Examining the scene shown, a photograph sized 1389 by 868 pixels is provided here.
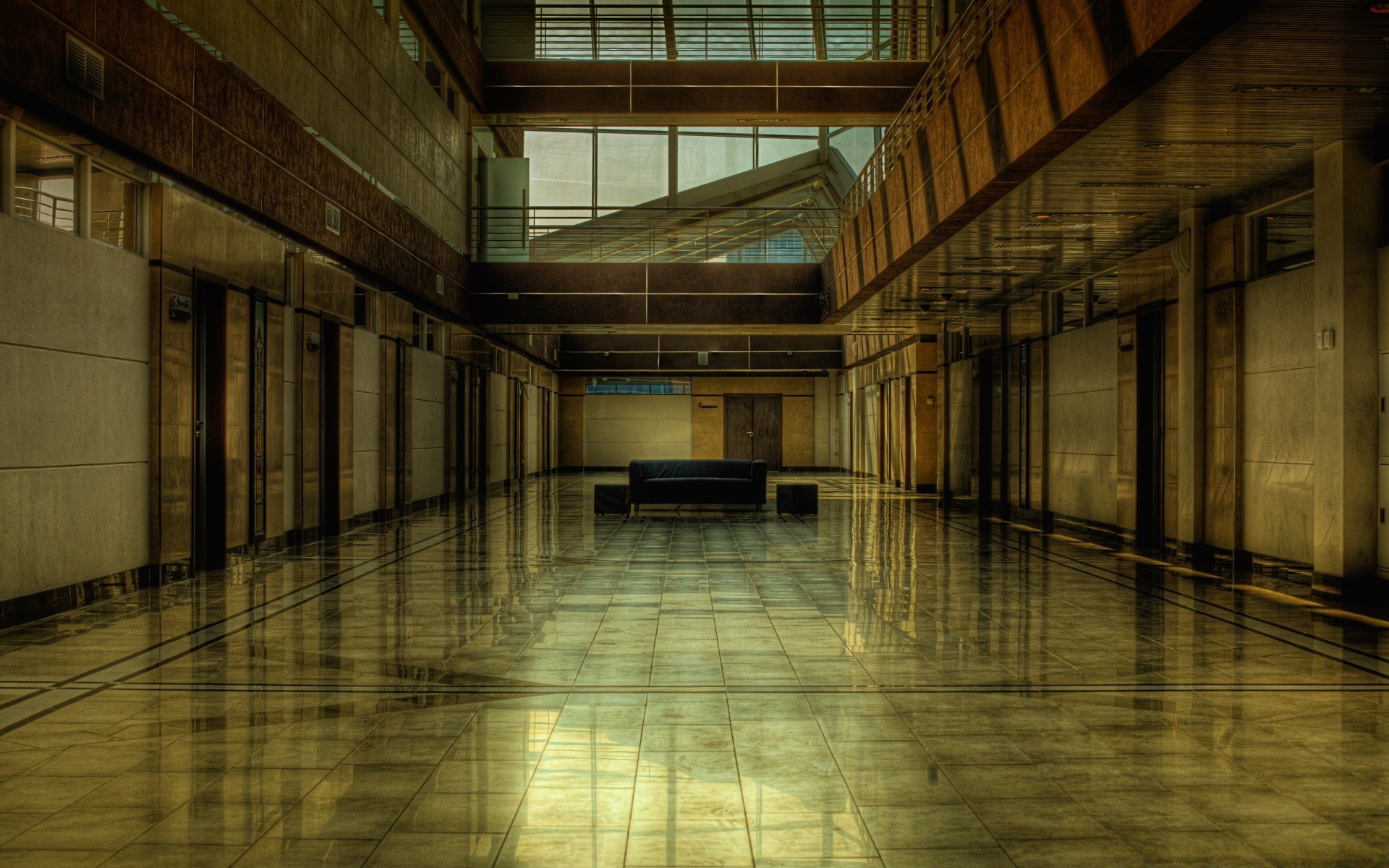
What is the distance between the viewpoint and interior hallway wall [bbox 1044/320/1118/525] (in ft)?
44.6

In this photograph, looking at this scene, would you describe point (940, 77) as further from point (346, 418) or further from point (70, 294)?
point (70, 294)

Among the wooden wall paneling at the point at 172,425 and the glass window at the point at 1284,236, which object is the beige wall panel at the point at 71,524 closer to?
the wooden wall paneling at the point at 172,425

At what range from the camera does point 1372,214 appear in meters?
8.26

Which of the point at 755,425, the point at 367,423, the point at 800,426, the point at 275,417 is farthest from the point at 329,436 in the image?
the point at 800,426

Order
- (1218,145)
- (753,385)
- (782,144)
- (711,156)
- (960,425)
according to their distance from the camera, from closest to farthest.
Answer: (1218,145) < (960,425) < (782,144) < (711,156) < (753,385)

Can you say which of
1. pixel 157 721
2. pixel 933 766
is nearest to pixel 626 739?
pixel 933 766

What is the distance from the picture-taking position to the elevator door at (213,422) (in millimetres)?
10211

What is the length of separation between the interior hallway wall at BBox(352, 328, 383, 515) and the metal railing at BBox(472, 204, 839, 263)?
565 cm

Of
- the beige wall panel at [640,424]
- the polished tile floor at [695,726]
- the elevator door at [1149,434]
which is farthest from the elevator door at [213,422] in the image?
the beige wall panel at [640,424]

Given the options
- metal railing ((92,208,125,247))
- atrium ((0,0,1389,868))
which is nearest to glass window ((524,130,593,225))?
atrium ((0,0,1389,868))

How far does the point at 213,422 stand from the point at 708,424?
1164 inches

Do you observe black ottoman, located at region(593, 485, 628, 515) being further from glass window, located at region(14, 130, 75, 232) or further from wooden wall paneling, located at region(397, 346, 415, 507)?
glass window, located at region(14, 130, 75, 232)

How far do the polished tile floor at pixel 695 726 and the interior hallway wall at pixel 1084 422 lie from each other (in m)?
4.21

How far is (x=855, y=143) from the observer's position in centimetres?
2627
